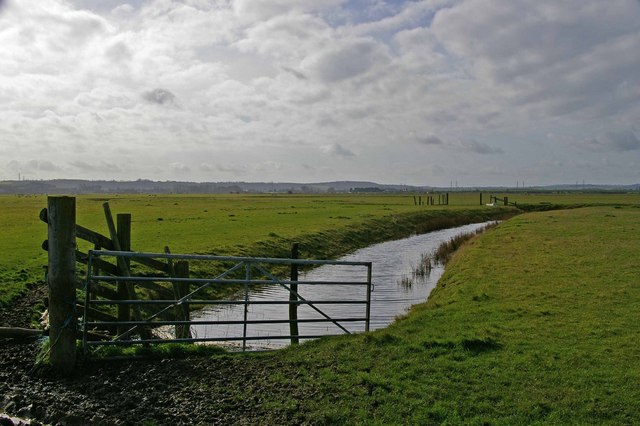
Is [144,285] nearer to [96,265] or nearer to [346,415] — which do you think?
[96,265]

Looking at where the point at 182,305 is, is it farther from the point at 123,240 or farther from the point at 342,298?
the point at 342,298

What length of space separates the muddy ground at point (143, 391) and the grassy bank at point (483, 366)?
292 mm

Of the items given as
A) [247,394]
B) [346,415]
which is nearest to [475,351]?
[346,415]

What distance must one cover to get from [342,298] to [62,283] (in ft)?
48.1

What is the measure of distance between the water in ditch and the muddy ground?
3.12 metres

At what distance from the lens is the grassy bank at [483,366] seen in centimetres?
821

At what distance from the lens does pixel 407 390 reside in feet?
29.4

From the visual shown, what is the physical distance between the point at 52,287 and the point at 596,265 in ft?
76.0

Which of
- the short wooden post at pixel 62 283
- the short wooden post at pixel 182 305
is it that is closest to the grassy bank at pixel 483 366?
the short wooden post at pixel 182 305

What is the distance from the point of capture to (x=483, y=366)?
10227mm

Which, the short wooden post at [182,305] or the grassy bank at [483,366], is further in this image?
the short wooden post at [182,305]

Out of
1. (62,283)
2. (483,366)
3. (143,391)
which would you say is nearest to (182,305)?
(62,283)

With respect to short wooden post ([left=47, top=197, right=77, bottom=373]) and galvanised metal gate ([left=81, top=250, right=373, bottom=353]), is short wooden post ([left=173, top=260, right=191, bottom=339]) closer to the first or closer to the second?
galvanised metal gate ([left=81, top=250, right=373, bottom=353])

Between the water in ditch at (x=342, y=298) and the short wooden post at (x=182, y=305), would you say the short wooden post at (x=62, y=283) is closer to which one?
the short wooden post at (x=182, y=305)
